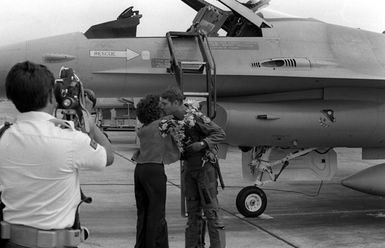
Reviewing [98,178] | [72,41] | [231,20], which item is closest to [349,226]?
[231,20]

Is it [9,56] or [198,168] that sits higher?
[9,56]

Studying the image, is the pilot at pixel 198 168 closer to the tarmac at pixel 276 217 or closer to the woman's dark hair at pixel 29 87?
the tarmac at pixel 276 217

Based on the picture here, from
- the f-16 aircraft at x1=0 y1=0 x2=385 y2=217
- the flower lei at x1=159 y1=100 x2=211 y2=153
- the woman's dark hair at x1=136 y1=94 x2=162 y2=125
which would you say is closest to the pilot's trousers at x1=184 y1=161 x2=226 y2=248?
the flower lei at x1=159 y1=100 x2=211 y2=153

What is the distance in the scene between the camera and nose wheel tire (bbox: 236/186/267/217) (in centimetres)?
727

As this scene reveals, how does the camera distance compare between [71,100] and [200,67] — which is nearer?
[71,100]

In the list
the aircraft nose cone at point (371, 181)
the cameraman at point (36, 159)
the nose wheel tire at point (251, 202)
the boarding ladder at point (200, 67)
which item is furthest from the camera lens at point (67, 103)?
the aircraft nose cone at point (371, 181)

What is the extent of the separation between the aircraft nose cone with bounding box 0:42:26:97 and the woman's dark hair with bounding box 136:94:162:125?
2209 millimetres

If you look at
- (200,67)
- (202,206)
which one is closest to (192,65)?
(200,67)

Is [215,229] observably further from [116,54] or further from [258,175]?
[116,54]

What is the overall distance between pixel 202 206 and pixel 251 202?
2.36m

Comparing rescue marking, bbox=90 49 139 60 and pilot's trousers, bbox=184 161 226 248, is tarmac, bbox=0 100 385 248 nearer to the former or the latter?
pilot's trousers, bbox=184 161 226 248

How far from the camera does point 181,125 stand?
519 centimetres

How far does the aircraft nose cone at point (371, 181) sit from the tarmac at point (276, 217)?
49 centimetres

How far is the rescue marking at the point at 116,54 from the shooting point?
6.57 metres
